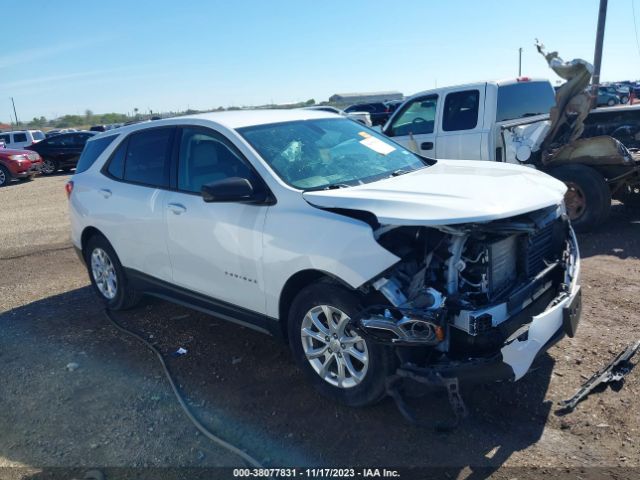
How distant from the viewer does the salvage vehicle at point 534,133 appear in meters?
7.09

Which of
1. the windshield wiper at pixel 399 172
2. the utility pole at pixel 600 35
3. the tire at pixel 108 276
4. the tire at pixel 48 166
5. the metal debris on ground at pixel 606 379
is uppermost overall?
the utility pole at pixel 600 35

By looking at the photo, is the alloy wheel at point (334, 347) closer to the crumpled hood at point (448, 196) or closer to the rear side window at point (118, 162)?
the crumpled hood at point (448, 196)

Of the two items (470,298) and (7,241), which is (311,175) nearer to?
(470,298)

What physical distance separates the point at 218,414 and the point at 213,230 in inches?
51.1

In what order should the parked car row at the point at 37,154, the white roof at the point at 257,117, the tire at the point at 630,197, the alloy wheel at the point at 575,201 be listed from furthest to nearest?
the parked car row at the point at 37,154 < the tire at the point at 630,197 < the alloy wheel at the point at 575,201 < the white roof at the point at 257,117

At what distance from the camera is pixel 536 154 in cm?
764

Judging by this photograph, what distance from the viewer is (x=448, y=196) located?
3.34 meters

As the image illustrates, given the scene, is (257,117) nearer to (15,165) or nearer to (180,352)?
(180,352)

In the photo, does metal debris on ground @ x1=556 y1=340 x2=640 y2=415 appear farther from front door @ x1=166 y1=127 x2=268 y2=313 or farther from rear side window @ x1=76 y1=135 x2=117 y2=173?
rear side window @ x1=76 y1=135 x2=117 y2=173

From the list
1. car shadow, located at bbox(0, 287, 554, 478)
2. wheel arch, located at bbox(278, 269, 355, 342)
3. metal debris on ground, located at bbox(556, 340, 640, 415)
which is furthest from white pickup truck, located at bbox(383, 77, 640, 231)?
wheel arch, located at bbox(278, 269, 355, 342)

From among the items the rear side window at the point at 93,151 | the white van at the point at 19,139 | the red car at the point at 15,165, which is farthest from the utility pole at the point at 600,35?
the white van at the point at 19,139

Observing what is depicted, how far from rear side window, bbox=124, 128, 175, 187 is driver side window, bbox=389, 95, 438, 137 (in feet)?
15.5

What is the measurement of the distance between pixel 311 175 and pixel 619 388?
248 cm

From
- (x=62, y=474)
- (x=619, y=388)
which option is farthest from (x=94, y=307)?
(x=619, y=388)
